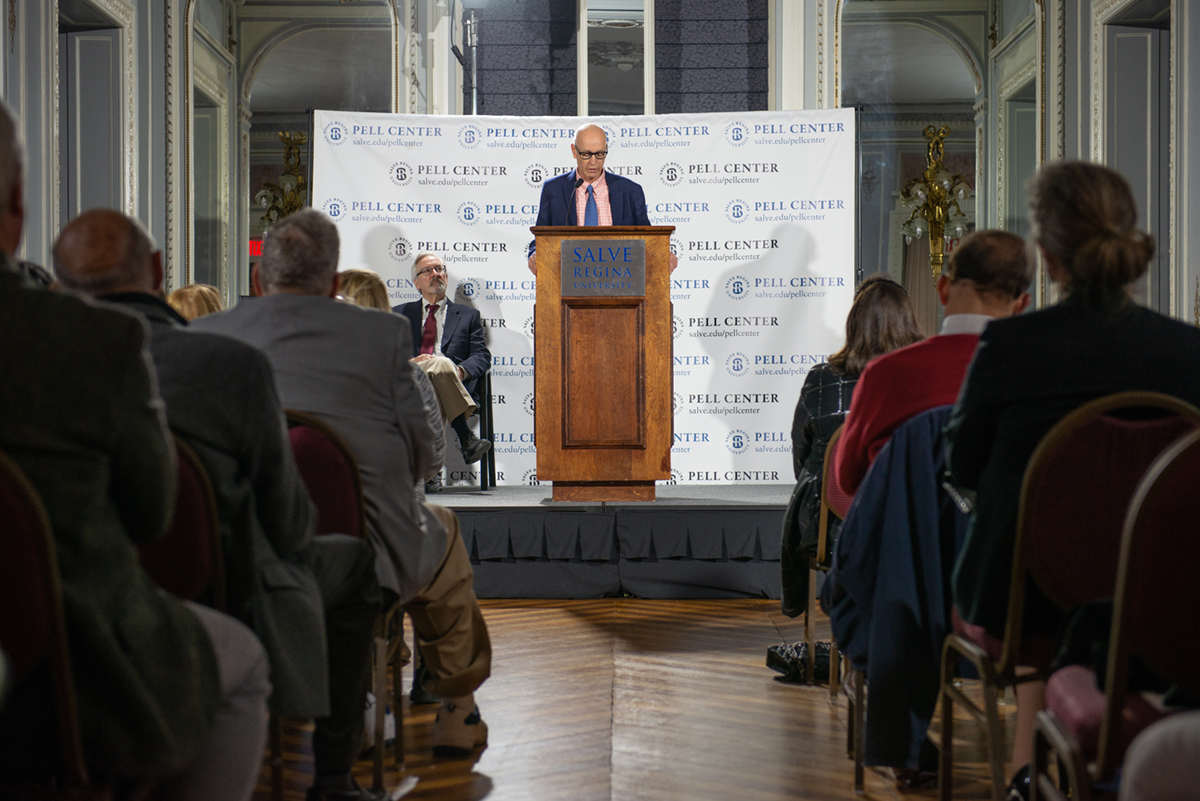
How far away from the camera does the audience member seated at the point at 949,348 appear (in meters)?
2.00

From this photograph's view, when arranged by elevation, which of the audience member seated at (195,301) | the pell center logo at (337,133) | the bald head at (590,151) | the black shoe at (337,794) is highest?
the pell center logo at (337,133)

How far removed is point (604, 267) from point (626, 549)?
119cm

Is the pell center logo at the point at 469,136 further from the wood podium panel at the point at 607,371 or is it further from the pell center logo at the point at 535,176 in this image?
the wood podium panel at the point at 607,371

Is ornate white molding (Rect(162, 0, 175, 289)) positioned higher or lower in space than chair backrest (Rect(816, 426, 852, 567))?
higher

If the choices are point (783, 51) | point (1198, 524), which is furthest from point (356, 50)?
point (1198, 524)

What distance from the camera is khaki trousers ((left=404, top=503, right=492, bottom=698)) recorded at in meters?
2.45

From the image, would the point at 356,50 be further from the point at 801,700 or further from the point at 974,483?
the point at 974,483

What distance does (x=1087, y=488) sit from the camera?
1398 mm

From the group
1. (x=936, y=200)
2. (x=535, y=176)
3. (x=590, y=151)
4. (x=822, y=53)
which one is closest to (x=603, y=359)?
(x=590, y=151)

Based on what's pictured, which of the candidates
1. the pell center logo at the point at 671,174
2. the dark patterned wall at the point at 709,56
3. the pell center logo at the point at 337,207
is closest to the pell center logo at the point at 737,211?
the pell center logo at the point at 671,174

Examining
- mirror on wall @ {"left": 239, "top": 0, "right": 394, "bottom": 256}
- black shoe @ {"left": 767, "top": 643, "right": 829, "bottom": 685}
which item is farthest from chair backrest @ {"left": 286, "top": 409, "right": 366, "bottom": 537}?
mirror on wall @ {"left": 239, "top": 0, "right": 394, "bottom": 256}

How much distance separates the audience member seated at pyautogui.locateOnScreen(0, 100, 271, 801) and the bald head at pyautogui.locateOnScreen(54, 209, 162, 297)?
36cm

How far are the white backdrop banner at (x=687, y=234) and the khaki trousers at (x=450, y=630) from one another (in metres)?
3.33

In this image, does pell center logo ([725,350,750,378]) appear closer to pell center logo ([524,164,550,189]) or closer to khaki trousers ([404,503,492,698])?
pell center logo ([524,164,550,189])
